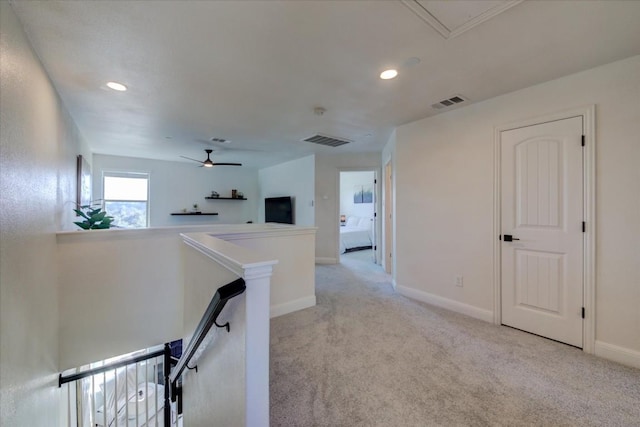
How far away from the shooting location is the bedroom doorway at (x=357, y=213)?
710 centimetres

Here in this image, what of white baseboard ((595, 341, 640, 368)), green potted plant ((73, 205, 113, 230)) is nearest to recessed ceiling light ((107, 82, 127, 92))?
green potted plant ((73, 205, 113, 230))

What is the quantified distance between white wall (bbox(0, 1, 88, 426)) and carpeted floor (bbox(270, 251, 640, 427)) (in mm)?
1542

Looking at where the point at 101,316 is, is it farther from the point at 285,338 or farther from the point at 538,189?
the point at 538,189

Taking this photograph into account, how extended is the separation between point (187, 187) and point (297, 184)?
299cm

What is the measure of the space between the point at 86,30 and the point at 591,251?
422 centimetres

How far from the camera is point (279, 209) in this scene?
6629 millimetres

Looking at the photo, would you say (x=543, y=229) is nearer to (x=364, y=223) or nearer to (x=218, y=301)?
(x=218, y=301)

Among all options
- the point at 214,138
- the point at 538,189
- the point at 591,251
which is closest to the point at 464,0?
the point at 538,189

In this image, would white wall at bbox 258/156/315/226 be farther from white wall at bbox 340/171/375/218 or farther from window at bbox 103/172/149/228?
window at bbox 103/172/149/228

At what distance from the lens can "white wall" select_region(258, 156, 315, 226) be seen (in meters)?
5.75

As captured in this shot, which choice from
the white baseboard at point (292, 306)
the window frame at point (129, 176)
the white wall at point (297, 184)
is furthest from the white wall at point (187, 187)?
the white baseboard at point (292, 306)

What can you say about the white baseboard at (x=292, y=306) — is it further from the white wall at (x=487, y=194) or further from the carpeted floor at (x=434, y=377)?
the white wall at (x=487, y=194)

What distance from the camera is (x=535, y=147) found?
2.47 metres

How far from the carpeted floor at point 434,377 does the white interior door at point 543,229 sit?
26 centimetres
